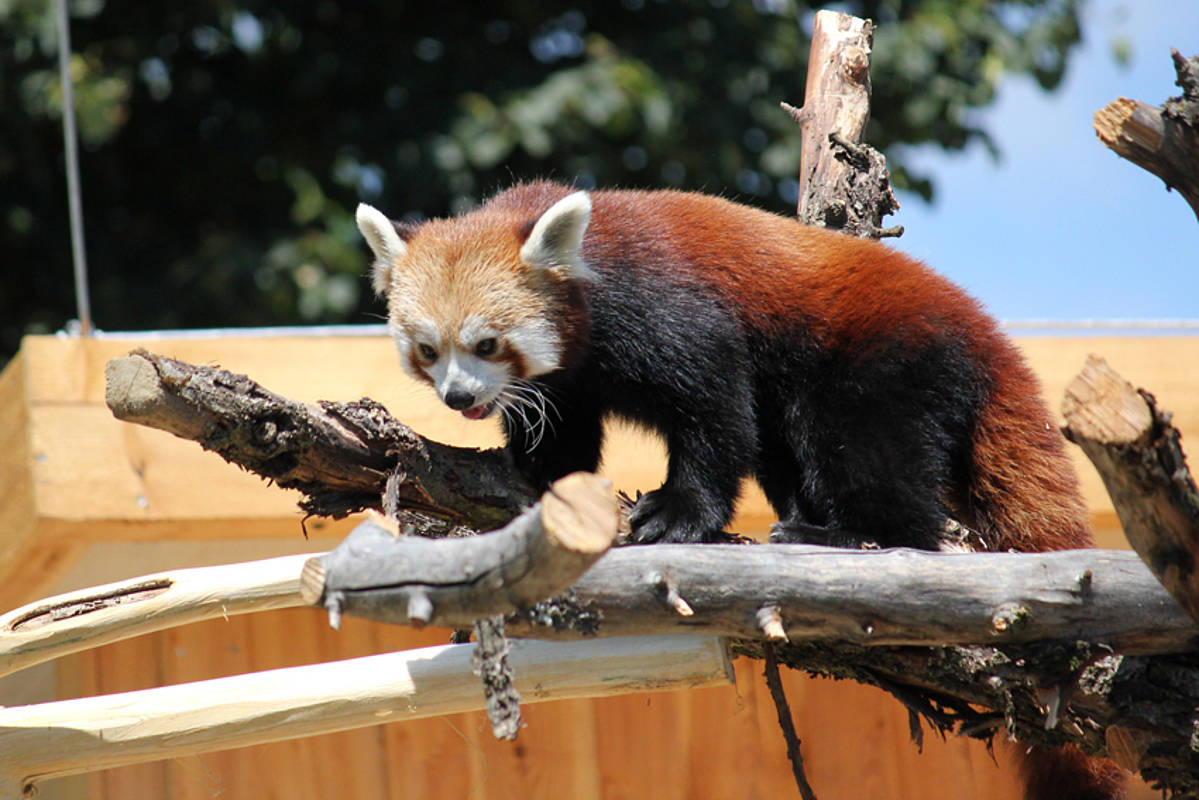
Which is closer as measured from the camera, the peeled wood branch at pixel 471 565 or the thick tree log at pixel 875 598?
the peeled wood branch at pixel 471 565

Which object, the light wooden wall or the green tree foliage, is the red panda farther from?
the green tree foliage

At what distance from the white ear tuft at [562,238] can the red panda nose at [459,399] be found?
0.42 metres

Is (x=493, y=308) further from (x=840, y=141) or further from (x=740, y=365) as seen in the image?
(x=840, y=141)

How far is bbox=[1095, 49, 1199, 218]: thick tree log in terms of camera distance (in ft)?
7.95

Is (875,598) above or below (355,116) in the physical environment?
below

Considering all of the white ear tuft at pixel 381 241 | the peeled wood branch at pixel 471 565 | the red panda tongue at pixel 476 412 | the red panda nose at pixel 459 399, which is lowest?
the red panda tongue at pixel 476 412

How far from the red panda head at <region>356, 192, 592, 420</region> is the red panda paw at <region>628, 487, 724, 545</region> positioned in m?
0.48

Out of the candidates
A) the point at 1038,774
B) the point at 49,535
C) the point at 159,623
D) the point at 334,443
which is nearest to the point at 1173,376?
the point at 1038,774

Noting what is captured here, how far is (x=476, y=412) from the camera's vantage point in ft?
11.9

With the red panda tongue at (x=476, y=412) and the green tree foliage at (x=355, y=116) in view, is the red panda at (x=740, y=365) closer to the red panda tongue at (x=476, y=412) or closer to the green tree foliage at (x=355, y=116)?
the red panda tongue at (x=476, y=412)

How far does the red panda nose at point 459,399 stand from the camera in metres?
3.50

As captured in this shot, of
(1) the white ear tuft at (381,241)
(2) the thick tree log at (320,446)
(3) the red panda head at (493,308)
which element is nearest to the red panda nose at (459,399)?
(3) the red panda head at (493,308)

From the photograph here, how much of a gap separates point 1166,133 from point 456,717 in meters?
3.14

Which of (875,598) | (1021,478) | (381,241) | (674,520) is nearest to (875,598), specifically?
(875,598)
